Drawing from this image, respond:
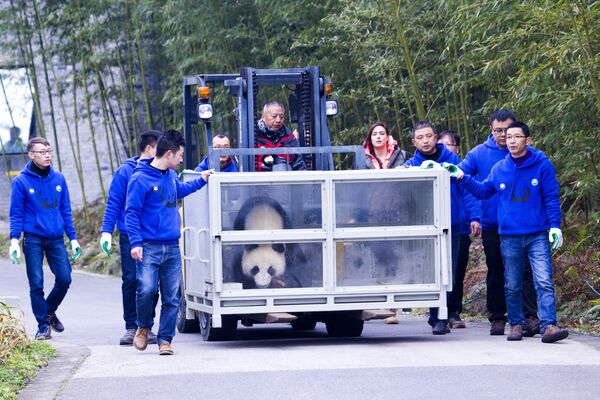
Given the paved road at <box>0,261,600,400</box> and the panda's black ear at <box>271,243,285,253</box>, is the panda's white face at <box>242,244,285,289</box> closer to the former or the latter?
the panda's black ear at <box>271,243,285,253</box>

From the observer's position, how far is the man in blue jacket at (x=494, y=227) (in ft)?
32.1

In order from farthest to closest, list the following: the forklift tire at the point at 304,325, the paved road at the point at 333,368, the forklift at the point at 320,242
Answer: the forklift tire at the point at 304,325
the forklift at the point at 320,242
the paved road at the point at 333,368

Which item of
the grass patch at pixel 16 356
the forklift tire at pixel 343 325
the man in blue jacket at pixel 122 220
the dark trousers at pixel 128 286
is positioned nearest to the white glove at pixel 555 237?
the forklift tire at pixel 343 325

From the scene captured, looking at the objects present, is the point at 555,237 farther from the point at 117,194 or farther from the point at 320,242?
the point at 117,194

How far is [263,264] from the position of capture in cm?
902

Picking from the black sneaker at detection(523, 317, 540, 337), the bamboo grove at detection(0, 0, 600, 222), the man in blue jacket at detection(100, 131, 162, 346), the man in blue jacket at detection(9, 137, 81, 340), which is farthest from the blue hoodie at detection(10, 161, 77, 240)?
the bamboo grove at detection(0, 0, 600, 222)

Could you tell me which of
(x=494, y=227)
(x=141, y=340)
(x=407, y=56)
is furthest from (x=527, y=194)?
(x=407, y=56)

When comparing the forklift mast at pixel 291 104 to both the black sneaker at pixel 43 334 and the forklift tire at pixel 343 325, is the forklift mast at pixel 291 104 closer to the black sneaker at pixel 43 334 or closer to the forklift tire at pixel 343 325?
the forklift tire at pixel 343 325

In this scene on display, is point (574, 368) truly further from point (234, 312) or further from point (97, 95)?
point (97, 95)

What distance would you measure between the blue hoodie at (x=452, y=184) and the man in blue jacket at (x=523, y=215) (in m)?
0.56

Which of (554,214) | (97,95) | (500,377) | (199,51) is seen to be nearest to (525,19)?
(554,214)

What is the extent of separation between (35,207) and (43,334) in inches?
40.9

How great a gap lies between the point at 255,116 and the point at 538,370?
3604mm

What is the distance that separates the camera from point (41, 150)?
1030cm
